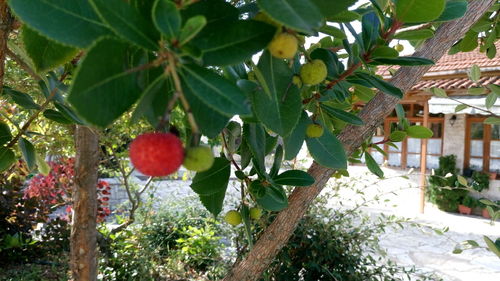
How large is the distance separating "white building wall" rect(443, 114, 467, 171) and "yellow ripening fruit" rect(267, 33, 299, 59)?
992 centimetres

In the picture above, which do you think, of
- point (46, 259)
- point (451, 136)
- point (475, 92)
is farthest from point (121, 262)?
point (451, 136)

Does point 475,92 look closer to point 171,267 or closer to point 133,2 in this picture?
point 133,2

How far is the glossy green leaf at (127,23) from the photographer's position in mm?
391

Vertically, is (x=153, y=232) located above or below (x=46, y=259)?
above

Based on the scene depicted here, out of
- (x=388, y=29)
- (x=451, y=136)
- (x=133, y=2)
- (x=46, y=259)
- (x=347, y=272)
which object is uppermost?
(x=451, y=136)

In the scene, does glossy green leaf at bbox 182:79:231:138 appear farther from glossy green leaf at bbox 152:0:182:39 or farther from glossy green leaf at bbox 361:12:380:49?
glossy green leaf at bbox 361:12:380:49

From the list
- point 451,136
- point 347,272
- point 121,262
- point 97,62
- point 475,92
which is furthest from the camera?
point 451,136

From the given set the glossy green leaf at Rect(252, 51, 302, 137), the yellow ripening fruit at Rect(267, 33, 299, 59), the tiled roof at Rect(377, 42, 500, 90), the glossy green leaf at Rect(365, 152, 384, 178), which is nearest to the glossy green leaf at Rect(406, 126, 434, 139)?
the glossy green leaf at Rect(365, 152, 384, 178)

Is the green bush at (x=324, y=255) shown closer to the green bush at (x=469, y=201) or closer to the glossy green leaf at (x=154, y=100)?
the glossy green leaf at (x=154, y=100)

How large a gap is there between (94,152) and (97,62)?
1.80 m

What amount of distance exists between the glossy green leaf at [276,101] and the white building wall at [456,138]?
386 inches

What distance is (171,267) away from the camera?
3863 mm

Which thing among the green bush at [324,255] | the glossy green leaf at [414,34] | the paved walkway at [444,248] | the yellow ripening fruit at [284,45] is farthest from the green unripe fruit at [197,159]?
the paved walkway at [444,248]

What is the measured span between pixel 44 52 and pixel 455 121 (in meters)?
10.4
